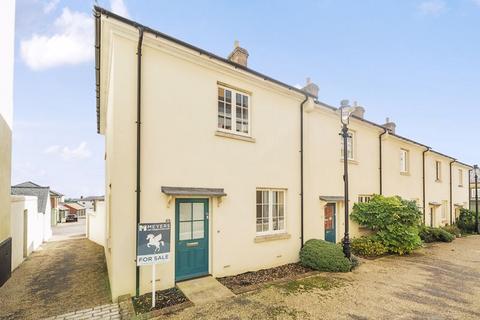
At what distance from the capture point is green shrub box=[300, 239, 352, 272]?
871 centimetres

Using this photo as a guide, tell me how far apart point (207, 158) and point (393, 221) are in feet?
30.0

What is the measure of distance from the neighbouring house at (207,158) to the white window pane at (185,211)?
28mm

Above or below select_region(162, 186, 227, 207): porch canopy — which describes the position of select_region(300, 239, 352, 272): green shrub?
below

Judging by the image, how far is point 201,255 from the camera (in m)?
7.54

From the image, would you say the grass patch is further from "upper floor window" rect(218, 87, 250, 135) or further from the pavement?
the pavement

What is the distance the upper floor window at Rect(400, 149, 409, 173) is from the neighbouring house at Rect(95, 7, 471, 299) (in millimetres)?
7319

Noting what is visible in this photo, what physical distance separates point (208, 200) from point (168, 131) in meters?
2.35

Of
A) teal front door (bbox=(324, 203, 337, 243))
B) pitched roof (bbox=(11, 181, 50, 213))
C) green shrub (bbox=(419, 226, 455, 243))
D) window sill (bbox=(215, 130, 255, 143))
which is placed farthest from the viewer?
pitched roof (bbox=(11, 181, 50, 213))

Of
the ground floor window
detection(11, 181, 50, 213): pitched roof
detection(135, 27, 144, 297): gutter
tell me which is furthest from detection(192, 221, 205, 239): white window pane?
detection(11, 181, 50, 213): pitched roof

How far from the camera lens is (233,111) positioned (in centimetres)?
856

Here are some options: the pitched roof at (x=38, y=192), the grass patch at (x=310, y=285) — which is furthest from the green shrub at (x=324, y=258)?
the pitched roof at (x=38, y=192)

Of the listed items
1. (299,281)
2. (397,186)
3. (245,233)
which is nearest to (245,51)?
(245,233)

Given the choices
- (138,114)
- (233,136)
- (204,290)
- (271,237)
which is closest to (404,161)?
(271,237)

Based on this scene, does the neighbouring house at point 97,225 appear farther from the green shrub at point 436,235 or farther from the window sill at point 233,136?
the green shrub at point 436,235
